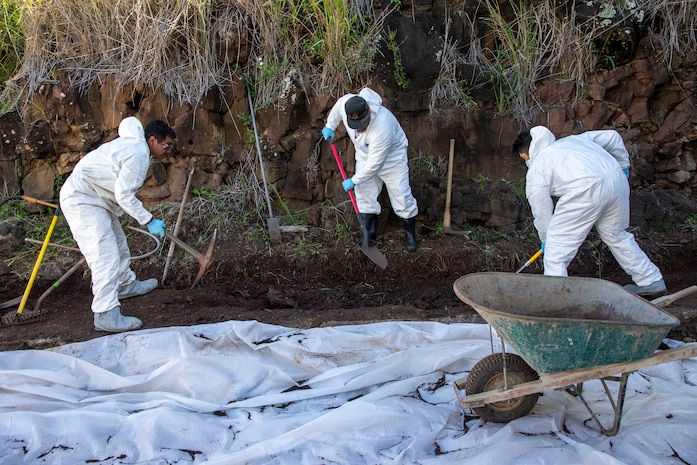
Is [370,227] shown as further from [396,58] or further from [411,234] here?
[396,58]

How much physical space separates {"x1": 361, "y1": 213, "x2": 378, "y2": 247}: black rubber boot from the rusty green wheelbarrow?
254 cm

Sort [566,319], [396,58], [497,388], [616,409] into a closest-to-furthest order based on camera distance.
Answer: [566,319] → [616,409] → [497,388] → [396,58]

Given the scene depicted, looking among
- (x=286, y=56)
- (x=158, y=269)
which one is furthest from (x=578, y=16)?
(x=158, y=269)

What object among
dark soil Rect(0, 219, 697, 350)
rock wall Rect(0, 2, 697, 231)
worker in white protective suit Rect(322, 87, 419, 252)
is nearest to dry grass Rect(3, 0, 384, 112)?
rock wall Rect(0, 2, 697, 231)

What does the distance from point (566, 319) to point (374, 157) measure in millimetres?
2994

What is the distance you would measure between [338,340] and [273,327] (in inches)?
22.1

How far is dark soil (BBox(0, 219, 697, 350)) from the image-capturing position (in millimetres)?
4758

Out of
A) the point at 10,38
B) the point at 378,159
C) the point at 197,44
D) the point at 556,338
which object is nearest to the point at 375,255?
the point at 378,159

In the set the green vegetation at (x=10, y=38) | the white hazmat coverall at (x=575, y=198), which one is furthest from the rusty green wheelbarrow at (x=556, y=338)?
the green vegetation at (x=10, y=38)

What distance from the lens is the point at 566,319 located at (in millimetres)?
2611

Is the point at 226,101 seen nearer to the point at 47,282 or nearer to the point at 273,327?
the point at 47,282

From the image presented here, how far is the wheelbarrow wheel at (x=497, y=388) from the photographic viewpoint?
3100 millimetres

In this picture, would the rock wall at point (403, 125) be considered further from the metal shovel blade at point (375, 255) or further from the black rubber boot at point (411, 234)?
the metal shovel blade at point (375, 255)

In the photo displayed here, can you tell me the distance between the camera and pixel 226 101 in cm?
630
